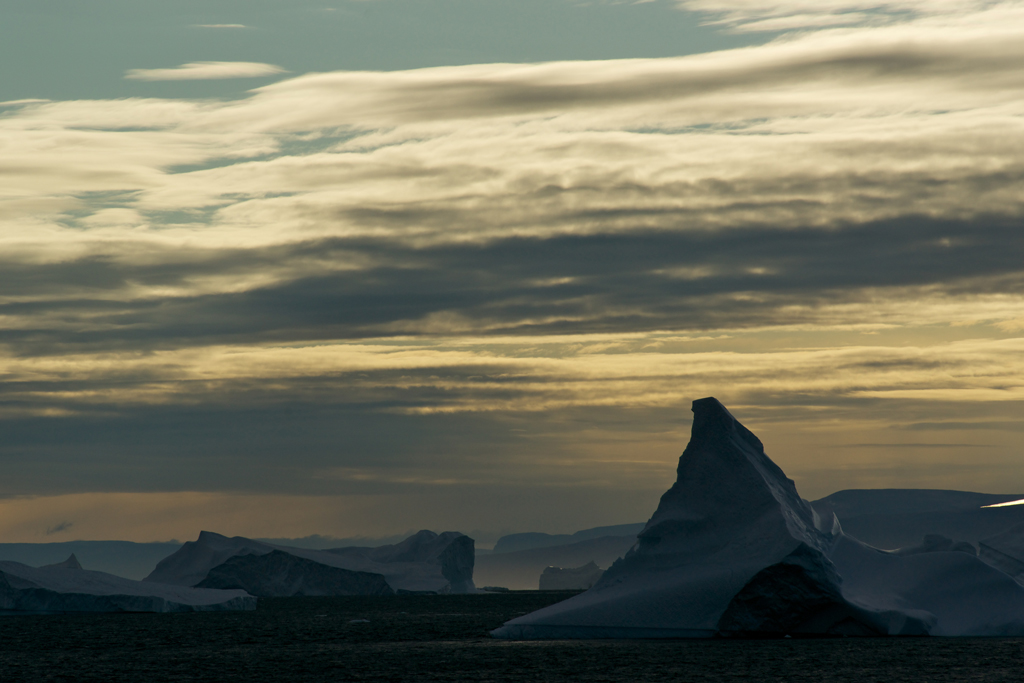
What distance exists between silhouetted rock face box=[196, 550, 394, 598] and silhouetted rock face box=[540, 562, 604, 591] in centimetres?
5027

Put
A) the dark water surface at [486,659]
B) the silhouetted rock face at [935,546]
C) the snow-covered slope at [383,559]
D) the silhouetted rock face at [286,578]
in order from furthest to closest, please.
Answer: the snow-covered slope at [383,559] < the silhouetted rock face at [286,578] < the silhouetted rock face at [935,546] < the dark water surface at [486,659]

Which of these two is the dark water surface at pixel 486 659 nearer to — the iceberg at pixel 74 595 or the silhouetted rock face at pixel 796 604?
the silhouetted rock face at pixel 796 604

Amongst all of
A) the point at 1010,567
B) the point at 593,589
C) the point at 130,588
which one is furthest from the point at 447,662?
the point at 130,588

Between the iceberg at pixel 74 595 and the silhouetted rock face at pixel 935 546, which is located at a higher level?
the silhouetted rock face at pixel 935 546

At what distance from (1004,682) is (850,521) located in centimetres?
5172

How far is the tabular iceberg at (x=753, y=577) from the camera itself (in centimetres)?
3728

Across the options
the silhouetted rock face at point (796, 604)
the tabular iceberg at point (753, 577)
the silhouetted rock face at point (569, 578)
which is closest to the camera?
the silhouetted rock face at point (796, 604)

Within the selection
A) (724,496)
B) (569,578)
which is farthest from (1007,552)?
(569,578)

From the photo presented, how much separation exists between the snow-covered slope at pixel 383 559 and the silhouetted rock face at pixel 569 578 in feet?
77.7

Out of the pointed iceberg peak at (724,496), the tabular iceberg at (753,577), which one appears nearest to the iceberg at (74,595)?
the tabular iceberg at (753,577)

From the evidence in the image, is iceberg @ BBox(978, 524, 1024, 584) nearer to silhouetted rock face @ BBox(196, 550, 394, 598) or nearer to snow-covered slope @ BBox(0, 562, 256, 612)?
snow-covered slope @ BBox(0, 562, 256, 612)

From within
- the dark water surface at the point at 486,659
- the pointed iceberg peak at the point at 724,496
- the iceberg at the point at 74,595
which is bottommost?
the dark water surface at the point at 486,659

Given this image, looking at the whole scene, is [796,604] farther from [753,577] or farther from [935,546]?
[935,546]

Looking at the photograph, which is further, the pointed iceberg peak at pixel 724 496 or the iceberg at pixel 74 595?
the iceberg at pixel 74 595
